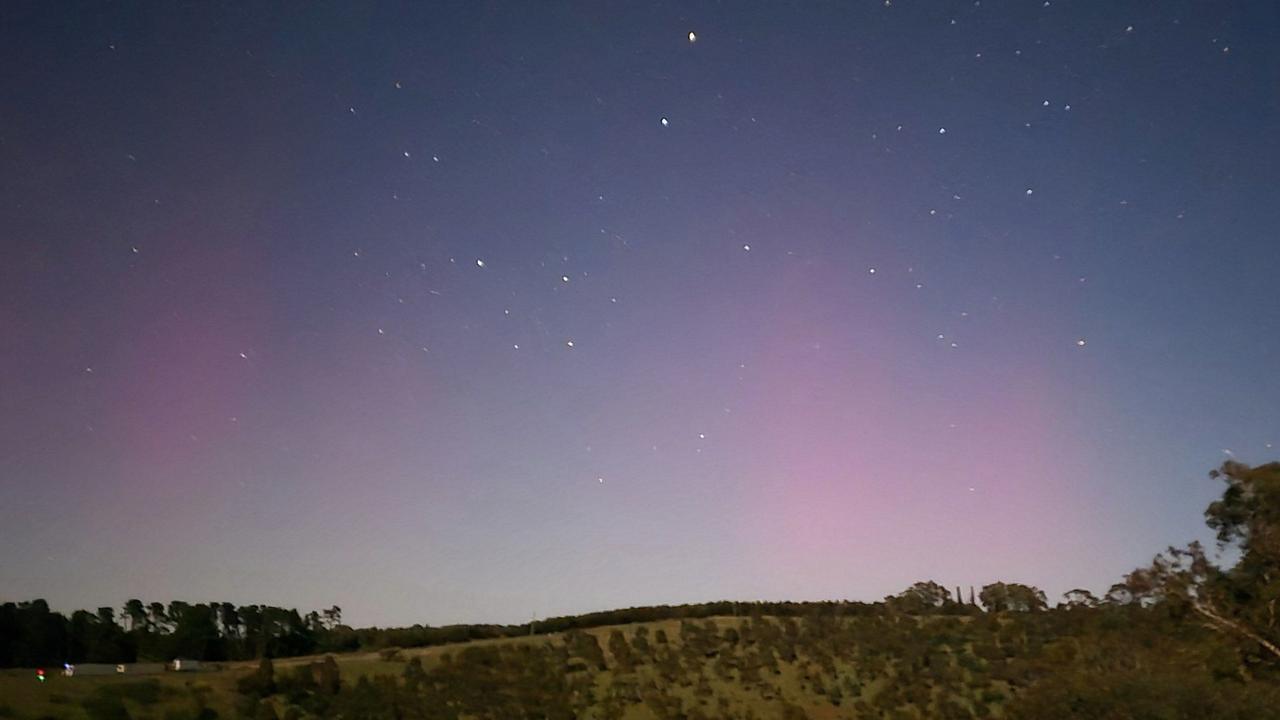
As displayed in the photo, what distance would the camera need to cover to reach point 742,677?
46750mm

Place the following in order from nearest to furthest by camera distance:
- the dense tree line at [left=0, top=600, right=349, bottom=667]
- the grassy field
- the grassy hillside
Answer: the grassy field
the grassy hillside
the dense tree line at [left=0, top=600, right=349, bottom=667]

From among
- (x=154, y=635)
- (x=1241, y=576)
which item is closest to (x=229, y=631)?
(x=154, y=635)

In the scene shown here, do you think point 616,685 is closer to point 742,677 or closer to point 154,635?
point 742,677

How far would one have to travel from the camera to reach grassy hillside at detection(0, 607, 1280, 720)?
3284 centimetres

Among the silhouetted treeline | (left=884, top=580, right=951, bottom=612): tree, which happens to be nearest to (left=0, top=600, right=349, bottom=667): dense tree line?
the silhouetted treeline

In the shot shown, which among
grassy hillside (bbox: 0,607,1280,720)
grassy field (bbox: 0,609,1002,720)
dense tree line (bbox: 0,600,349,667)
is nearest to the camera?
grassy field (bbox: 0,609,1002,720)

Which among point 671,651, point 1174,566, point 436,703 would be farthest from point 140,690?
point 1174,566

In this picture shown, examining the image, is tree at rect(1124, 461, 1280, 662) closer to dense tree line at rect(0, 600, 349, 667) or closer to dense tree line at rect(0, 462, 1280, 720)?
dense tree line at rect(0, 462, 1280, 720)

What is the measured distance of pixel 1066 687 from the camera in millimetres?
34219

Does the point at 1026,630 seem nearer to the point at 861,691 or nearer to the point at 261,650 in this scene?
the point at 861,691

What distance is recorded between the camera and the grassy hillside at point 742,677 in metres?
32.8

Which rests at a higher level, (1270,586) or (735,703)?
(1270,586)

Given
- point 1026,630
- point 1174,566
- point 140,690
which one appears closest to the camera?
point 140,690

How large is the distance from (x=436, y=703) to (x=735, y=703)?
12.5 m
